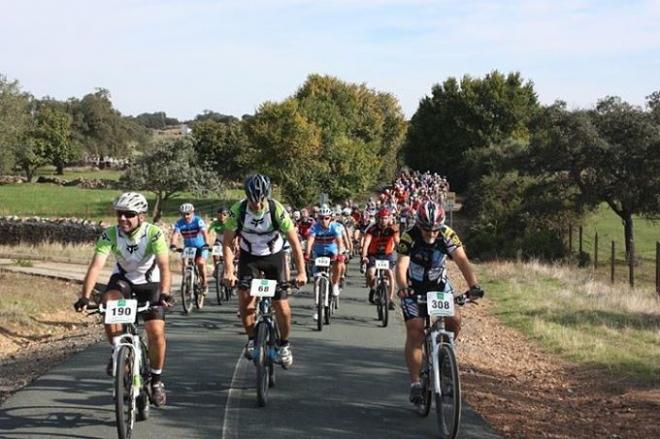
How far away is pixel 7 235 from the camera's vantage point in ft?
141

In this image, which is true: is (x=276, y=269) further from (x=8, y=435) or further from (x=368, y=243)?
(x=368, y=243)

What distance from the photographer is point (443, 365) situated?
23.3 feet

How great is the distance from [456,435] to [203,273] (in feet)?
32.0

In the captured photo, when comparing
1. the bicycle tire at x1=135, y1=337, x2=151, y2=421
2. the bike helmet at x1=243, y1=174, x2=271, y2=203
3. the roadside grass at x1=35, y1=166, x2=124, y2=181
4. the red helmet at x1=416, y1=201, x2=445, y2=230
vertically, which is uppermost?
the roadside grass at x1=35, y1=166, x2=124, y2=181

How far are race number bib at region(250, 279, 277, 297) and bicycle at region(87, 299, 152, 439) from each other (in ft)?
4.82

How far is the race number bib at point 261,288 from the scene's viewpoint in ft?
27.8

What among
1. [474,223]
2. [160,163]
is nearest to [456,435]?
[474,223]

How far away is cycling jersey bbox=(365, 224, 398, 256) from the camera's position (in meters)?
14.9

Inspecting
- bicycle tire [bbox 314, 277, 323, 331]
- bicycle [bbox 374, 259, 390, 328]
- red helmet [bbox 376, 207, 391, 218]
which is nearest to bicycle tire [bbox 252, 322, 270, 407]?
bicycle tire [bbox 314, 277, 323, 331]

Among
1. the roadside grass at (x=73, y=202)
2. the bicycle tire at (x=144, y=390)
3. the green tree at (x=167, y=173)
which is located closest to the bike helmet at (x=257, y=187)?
the bicycle tire at (x=144, y=390)

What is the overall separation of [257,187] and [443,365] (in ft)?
8.87

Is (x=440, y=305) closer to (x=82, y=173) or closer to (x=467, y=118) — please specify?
(x=467, y=118)

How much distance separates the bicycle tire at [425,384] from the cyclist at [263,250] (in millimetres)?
1665

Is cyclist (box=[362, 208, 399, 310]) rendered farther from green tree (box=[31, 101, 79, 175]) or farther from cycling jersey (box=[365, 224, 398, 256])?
green tree (box=[31, 101, 79, 175])
